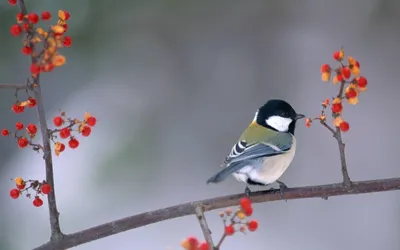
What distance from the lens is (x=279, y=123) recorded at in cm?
124

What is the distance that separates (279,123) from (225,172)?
12.8 inches

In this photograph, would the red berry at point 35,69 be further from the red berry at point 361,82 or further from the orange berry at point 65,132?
the red berry at point 361,82

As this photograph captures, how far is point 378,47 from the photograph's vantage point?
1.85 m

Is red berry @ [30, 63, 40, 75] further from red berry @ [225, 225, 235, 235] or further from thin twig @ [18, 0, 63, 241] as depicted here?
red berry @ [225, 225, 235, 235]

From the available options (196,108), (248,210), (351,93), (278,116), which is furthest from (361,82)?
(196,108)

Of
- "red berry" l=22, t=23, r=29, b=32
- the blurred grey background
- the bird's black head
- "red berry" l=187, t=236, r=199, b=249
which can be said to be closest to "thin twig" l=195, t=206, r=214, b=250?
"red berry" l=187, t=236, r=199, b=249

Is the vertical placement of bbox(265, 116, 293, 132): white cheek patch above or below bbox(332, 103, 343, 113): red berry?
below

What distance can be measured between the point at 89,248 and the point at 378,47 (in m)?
1.13

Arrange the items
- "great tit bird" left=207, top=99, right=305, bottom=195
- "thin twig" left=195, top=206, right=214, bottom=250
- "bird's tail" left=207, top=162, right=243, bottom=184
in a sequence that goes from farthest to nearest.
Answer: "great tit bird" left=207, top=99, right=305, bottom=195, "bird's tail" left=207, top=162, right=243, bottom=184, "thin twig" left=195, top=206, right=214, bottom=250

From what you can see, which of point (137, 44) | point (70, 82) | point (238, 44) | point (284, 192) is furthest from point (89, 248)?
point (284, 192)

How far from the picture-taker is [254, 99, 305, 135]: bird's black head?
1200 mm

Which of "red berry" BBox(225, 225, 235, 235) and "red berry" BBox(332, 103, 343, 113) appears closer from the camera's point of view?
"red berry" BBox(225, 225, 235, 235)

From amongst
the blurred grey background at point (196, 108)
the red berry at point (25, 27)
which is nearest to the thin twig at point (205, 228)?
the red berry at point (25, 27)

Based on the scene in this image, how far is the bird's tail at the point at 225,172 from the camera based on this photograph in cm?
84
